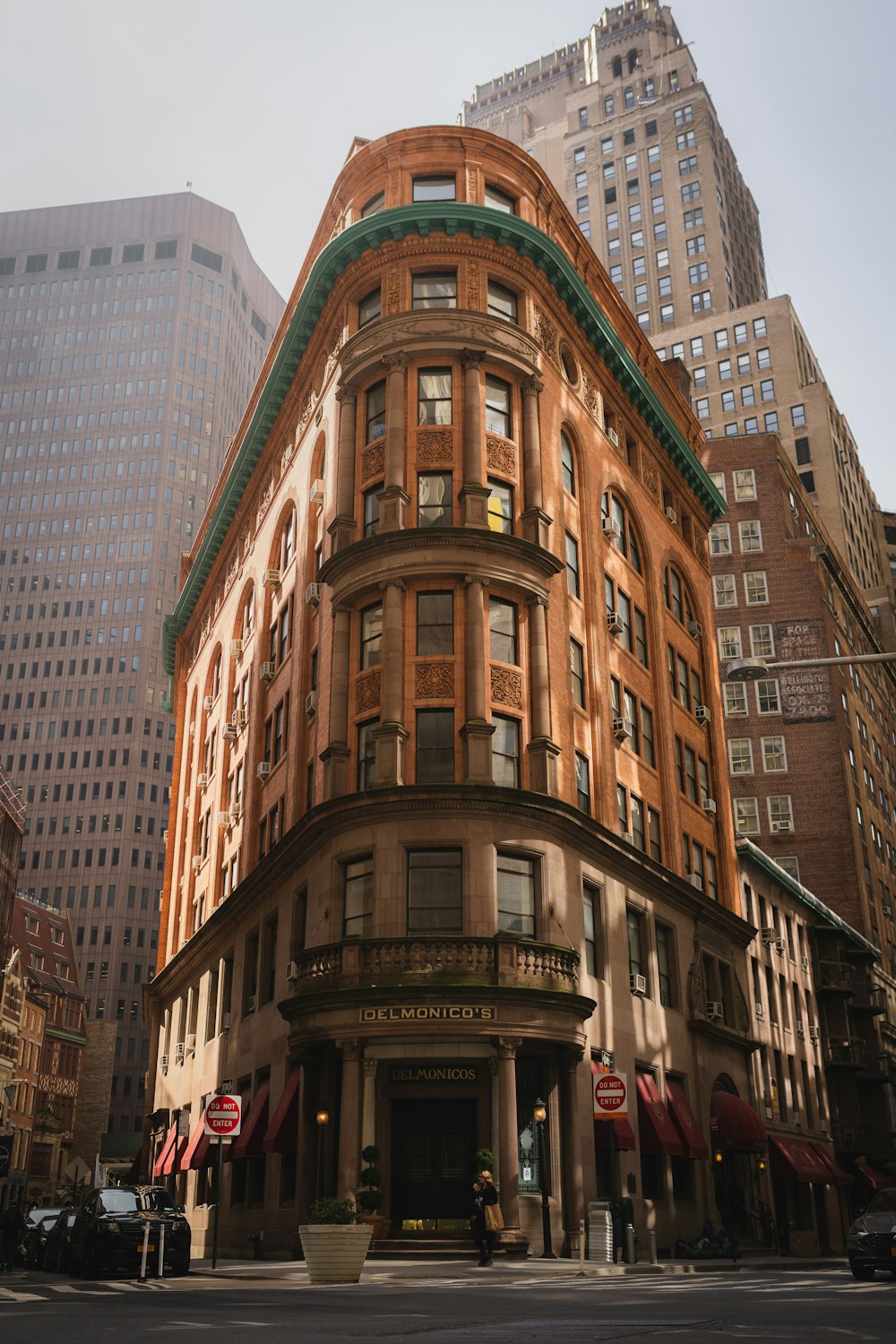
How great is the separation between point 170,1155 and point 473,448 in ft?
101

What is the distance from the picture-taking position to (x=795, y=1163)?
161ft

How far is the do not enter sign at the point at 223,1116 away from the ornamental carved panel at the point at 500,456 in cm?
1938

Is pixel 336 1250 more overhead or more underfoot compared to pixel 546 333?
more underfoot

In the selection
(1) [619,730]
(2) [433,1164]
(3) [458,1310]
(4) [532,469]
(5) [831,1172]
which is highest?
(4) [532,469]

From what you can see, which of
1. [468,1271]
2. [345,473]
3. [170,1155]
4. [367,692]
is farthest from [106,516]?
[468,1271]

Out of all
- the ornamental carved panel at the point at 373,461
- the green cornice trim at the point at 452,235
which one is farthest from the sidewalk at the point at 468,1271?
the green cornice trim at the point at 452,235

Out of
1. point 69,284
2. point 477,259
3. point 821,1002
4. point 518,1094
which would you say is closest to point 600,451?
point 477,259

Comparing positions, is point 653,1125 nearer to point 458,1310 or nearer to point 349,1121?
point 349,1121

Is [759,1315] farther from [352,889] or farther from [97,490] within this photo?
[97,490]

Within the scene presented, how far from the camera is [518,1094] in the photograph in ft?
103

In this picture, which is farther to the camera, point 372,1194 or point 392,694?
point 392,694

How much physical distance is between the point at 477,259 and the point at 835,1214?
46.0 metres

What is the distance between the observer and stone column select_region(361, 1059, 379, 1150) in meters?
29.4

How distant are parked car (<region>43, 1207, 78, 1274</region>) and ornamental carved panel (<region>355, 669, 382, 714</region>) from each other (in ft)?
47.0
